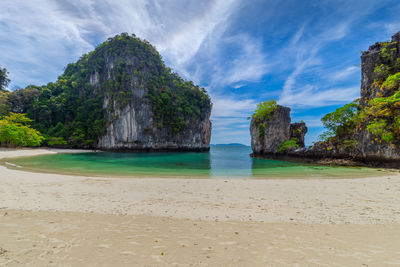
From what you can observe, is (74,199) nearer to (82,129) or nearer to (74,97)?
(82,129)

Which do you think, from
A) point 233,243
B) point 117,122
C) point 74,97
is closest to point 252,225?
point 233,243

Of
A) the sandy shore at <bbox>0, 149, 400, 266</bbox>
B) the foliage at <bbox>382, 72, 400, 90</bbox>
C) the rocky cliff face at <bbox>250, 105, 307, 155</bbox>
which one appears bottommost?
the sandy shore at <bbox>0, 149, 400, 266</bbox>

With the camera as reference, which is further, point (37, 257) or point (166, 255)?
point (166, 255)

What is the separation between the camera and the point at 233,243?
96.7 inches

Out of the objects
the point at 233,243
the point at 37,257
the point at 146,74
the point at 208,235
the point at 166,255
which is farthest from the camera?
the point at 146,74

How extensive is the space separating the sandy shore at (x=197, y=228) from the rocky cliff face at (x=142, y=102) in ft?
117

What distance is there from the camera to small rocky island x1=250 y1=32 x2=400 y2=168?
41.0 feet

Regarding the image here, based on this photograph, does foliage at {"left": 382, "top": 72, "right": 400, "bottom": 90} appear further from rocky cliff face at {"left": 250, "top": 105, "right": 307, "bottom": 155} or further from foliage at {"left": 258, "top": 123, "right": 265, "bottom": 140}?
foliage at {"left": 258, "top": 123, "right": 265, "bottom": 140}

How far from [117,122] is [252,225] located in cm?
4149

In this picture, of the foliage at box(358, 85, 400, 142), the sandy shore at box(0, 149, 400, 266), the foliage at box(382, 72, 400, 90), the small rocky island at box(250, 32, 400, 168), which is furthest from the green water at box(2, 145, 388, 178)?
the foliage at box(382, 72, 400, 90)

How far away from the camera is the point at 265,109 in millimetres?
25875

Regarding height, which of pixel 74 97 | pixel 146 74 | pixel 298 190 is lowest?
pixel 298 190

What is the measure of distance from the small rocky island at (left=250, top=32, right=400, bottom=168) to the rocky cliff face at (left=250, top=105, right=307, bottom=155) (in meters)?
2.30

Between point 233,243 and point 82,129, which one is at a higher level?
point 82,129
